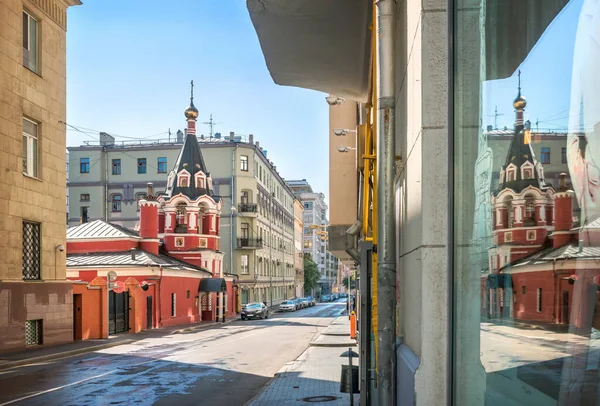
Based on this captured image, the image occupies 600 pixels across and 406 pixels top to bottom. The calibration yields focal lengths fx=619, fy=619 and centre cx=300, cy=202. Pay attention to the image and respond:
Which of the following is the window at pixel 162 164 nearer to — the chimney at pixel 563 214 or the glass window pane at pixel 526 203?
the glass window pane at pixel 526 203

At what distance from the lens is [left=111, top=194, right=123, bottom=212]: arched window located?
67125 mm

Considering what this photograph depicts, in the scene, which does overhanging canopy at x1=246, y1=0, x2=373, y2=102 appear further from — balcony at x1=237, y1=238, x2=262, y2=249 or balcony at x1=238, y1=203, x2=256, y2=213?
balcony at x1=237, y1=238, x2=262, y2=249

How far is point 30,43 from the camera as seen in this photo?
24.8 metres

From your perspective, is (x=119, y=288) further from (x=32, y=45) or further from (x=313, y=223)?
(x=313, y=223)

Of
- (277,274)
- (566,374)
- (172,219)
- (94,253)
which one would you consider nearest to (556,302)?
(566,374)

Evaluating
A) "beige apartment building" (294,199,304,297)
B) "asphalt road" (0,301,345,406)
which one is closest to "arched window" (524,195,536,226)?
"asphalt road" (0,301,345,406)

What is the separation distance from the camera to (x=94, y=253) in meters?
42.2

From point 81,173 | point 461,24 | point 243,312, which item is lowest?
point 243,312

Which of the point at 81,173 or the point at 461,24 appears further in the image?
the point at 81,173

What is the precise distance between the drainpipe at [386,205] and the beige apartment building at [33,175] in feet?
66.7

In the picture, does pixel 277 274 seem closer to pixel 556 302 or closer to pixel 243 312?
pixel 243 312

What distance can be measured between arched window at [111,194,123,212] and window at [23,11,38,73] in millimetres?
43176

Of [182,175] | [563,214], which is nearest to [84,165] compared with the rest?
[182,175]

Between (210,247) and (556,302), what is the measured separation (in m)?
49.7
